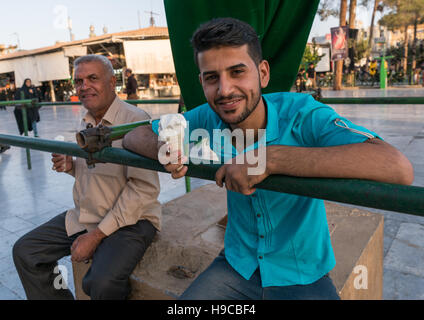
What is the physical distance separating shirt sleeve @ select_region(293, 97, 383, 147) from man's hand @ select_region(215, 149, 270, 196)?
0.29 m

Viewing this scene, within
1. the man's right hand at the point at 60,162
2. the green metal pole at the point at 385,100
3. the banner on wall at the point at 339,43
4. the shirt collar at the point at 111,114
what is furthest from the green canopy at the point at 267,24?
the banner on wall at the point at 339,43

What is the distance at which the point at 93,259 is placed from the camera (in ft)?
5.41

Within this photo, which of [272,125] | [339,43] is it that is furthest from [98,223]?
[339,43]

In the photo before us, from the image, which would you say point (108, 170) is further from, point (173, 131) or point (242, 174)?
point (242, 174)

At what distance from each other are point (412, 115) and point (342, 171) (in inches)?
360

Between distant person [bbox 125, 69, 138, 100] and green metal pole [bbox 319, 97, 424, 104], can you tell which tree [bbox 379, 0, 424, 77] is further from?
green metal pole [bbox 319, 97, 424, 104]

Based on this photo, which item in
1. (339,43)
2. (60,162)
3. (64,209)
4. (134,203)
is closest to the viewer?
(134,203)

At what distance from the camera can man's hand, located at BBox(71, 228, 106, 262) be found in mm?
1696

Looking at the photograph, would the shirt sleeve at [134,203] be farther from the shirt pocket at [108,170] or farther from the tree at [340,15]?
the tree at [340,15]

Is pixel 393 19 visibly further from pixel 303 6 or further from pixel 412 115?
pixel 303 6

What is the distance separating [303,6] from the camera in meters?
1.72

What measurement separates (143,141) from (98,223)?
2.51 feet

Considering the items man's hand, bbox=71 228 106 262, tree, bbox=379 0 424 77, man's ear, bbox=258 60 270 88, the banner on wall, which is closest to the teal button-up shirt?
man's ear, bbox=258 60 270 88

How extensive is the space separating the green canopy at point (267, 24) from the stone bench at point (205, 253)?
896 millimetres
